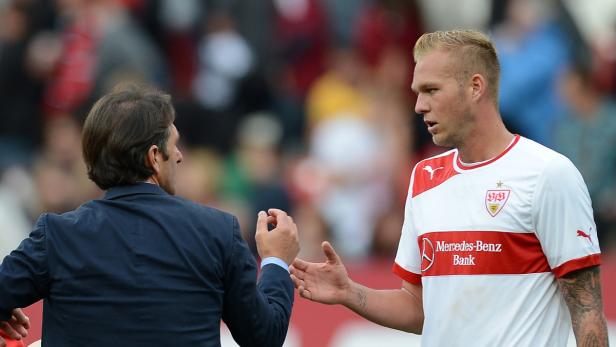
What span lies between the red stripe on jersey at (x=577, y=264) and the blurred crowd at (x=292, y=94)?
18.4ft

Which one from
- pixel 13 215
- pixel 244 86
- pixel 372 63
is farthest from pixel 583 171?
pixel 13 215

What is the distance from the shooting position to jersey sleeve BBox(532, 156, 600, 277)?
15.2 ft

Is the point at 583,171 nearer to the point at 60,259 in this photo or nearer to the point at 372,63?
the point at 372,63

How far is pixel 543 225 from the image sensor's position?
4676mm

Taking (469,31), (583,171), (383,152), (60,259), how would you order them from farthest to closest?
(383,152) < (583,171) < (469,31) < (60,259)

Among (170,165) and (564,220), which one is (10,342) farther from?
(564,220)

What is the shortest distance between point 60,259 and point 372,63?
830 centimetres

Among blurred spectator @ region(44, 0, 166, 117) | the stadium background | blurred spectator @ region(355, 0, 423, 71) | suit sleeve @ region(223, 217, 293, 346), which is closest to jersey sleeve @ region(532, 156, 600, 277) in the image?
suit sleeve @ region(223, 217, 293, 346)

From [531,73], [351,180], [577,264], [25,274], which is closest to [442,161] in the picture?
[577,264]

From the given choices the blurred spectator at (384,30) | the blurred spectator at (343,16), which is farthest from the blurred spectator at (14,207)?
the blurred spectator at (384,30)

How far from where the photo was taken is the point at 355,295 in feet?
17.2

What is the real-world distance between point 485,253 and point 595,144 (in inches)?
228

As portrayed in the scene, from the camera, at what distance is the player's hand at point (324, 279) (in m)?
5.15

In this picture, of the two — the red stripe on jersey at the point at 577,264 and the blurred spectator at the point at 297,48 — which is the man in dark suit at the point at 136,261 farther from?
the blurred spectator at the point at 297,48
